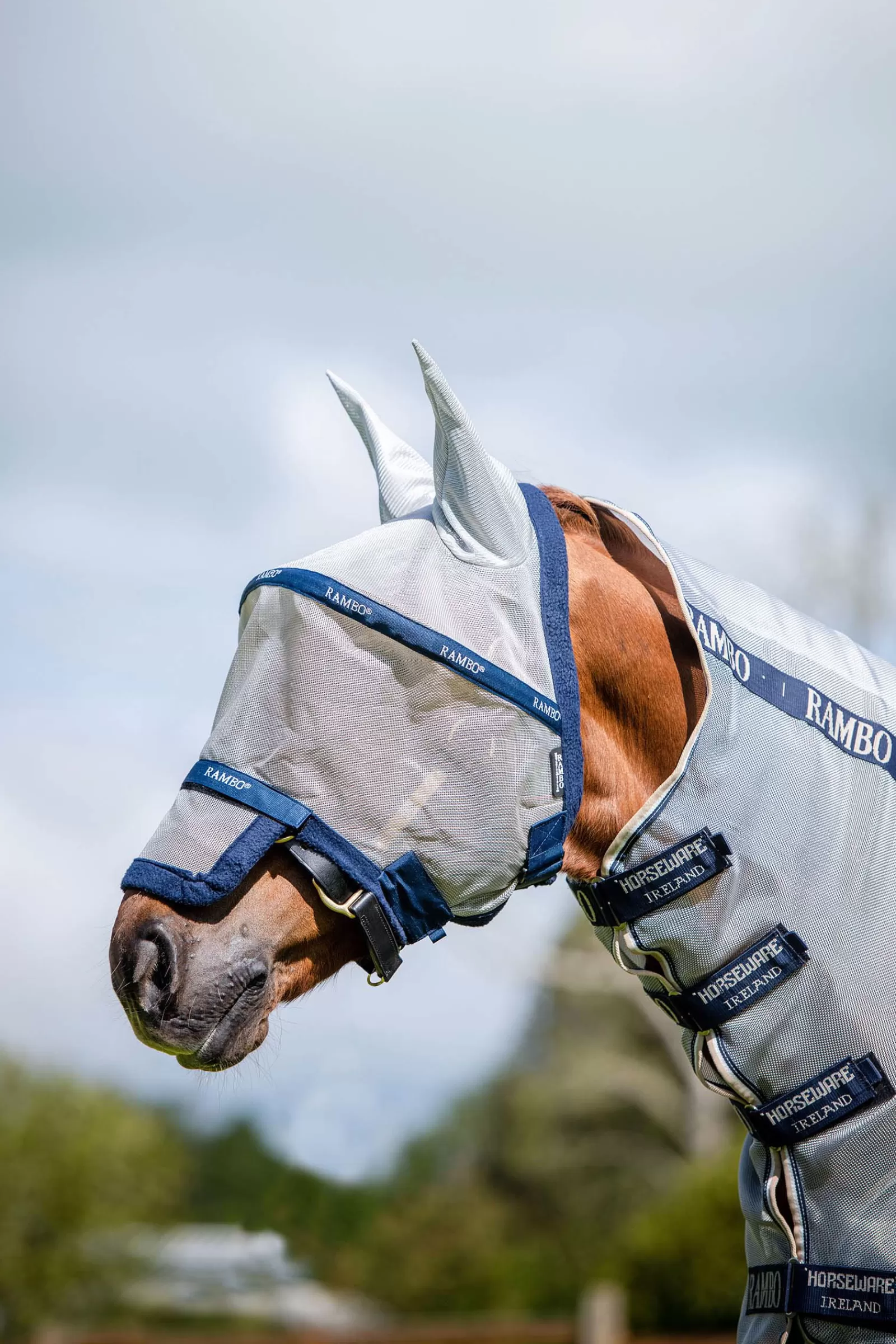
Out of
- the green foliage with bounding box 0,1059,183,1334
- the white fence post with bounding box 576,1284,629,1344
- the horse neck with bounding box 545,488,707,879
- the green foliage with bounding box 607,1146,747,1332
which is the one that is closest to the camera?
the horse neck with bounding box 545,488,707,879

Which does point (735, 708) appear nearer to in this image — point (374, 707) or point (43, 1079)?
point (374, 707)

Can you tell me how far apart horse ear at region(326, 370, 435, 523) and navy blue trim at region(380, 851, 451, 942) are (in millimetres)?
655

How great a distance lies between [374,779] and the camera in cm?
178

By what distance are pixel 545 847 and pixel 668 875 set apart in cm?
19

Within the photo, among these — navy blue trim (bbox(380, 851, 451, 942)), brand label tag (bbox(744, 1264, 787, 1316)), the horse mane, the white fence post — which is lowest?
the white fence post

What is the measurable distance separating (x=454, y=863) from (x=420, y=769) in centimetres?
15

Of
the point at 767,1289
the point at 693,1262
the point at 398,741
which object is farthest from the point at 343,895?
the point at 693,1262

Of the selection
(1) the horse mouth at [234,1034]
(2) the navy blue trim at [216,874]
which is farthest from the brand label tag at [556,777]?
(1) the horse mouth at [234,1034]

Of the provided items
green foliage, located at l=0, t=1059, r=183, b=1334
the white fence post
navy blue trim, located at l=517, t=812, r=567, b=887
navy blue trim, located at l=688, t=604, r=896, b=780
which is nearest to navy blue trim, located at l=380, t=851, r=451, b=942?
navy blue trim, located at l=517, t=812, r=567, b=887

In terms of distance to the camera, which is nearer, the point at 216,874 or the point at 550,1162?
the point at 216,874

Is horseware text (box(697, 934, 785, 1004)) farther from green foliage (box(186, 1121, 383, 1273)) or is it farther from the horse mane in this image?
green foliage (box(186, 1121, 383, 1273))

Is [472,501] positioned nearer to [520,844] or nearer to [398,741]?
[398,741]

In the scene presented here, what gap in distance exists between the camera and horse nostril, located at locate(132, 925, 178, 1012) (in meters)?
1.72

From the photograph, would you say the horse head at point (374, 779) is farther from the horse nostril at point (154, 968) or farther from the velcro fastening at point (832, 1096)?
the velcro fastening at point (832, 1096)
